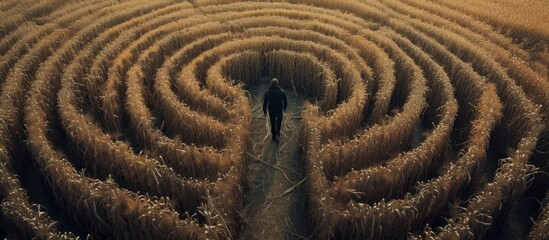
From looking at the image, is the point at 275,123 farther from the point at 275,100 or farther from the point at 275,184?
the point at 275,184

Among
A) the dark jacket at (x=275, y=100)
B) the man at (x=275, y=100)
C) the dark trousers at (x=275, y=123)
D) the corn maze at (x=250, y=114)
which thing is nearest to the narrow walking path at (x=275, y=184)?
the dark trousers at (x=275, y=123)

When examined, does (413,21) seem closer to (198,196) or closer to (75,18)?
(198,196)

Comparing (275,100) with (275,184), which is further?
(275,100)

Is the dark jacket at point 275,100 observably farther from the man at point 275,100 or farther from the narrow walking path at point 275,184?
the narrow walking path at point 275,184

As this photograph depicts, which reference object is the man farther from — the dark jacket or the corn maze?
the corn maze

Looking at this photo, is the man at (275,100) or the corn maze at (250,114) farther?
the man at (275,100)

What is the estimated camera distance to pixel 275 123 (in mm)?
11031

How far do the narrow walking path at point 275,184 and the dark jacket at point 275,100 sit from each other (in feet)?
3.66

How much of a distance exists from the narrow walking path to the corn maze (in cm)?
44

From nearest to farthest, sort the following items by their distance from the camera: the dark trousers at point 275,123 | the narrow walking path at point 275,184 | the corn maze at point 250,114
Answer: the corn maze at point 250,114 < the narrow walking path at point 275,184 < the dark trousers at point 275,123

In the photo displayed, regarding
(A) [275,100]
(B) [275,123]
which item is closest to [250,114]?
(B) [275,123]

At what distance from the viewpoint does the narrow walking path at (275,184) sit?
881 cm

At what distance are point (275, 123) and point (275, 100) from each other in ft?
3.17

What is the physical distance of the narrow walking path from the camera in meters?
8.81
